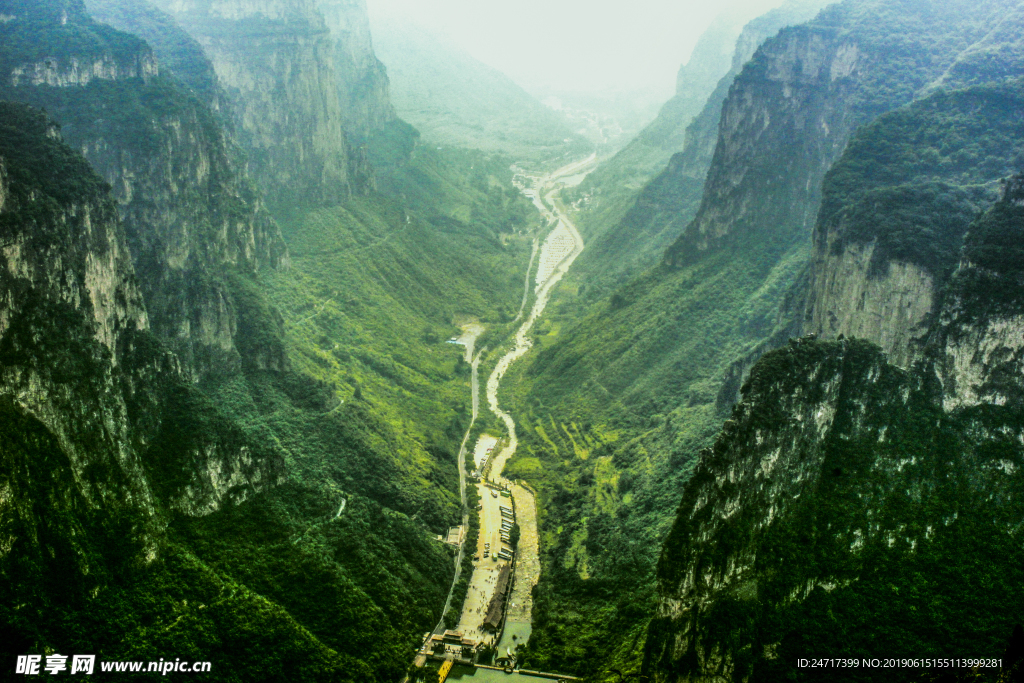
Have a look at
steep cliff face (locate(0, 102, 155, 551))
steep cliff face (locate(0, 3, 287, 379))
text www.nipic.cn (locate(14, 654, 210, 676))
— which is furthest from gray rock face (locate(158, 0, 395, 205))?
text www.nipic.cn (locate(14, 654, 210, 676))

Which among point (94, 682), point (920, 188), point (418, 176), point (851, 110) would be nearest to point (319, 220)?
point (418, 176)

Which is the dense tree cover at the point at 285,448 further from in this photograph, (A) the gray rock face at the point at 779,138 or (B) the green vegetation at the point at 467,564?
(A) the gray rock face at the point at 779,138

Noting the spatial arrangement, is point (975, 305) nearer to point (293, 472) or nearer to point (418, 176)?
point (293, 472)

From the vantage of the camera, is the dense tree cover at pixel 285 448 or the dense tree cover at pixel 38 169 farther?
the dense tree cover at pixel 38 169
